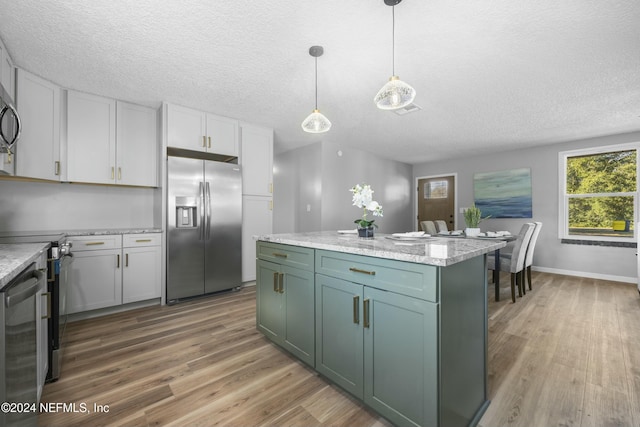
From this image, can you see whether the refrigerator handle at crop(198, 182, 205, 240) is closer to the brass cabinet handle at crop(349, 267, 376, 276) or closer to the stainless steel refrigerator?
the stainless steel refrigerator

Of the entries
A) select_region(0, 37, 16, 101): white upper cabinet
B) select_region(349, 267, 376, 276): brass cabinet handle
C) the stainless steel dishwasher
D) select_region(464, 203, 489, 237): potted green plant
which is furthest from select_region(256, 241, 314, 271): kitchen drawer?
select_region(464, 203, 489, 237): potted green plant

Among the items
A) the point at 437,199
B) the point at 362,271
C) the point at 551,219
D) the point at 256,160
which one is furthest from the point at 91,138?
the point at 551,219

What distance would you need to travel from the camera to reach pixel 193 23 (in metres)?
1.92

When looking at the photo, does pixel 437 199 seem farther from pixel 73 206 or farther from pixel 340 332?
pixel 73 206

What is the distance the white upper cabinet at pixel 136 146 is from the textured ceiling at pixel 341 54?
21cm

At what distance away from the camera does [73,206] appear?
3.25m

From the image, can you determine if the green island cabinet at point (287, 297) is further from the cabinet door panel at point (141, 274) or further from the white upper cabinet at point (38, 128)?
the white upper cabinet at point (38, 128)

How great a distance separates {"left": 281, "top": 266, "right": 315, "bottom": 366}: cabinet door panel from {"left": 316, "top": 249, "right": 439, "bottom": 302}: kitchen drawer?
20cm

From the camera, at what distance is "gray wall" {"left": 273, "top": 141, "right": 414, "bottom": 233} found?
5.12 metres

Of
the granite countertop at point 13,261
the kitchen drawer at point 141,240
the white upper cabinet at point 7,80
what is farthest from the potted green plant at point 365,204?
the white upper cabinet at point 7,80

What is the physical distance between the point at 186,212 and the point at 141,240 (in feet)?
1.90

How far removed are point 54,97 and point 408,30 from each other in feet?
11.5

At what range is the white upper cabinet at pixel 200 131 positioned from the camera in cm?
338

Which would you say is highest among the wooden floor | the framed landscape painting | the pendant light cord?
the pendant light cord
